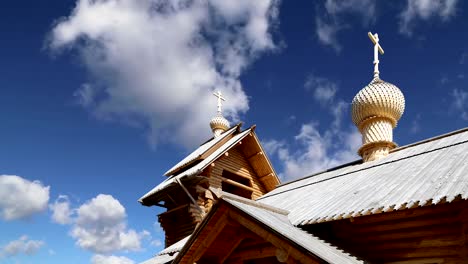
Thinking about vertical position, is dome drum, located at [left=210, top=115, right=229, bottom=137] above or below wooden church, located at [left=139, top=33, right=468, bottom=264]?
above

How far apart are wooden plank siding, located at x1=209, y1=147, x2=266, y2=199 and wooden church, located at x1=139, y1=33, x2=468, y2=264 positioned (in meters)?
3.95

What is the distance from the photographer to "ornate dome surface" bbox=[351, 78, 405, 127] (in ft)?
40.3

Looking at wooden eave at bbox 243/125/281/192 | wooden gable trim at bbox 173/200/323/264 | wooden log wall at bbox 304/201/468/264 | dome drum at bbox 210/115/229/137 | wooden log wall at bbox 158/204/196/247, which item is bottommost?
wooden log wall at bbox 304/201/468/264

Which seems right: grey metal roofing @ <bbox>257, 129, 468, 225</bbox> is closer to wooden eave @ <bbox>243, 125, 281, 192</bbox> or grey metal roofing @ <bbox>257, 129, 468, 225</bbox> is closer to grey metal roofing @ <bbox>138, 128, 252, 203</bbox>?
grey metal roofing @ <bbox>138, 128, 252, 203</bbox>

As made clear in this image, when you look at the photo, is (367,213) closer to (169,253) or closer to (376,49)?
(169,253)

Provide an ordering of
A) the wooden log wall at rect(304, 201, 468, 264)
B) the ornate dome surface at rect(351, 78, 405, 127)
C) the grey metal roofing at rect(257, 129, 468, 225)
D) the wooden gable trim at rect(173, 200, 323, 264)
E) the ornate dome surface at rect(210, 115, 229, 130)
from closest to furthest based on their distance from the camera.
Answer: the wooden log wall at rect(304, 201, 468, 264), the wooden gable trim at rect(173, 200, 323, 264), the grey metal roofing at rect(257, 129, 468, 225), the ornate dome surface at rect(351, 78, 405, 127), the ornate dome surface at rect(210, 115, 229, 130)

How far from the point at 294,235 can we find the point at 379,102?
301 inches

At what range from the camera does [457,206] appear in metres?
5.96

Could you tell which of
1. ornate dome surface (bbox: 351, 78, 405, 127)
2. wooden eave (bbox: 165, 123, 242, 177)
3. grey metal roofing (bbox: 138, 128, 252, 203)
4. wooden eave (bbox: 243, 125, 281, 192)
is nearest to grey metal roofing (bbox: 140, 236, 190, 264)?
grey metal roofing (bbox: 138, 128, 252, 203)

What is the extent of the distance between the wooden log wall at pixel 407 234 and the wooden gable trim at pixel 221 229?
1435mm

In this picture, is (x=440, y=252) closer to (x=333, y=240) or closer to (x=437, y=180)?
(x=437, y=180)

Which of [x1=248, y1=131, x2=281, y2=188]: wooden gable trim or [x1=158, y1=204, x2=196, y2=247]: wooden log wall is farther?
[x1=248, y1=131, x2=281, y2=188]: wooden gable trim

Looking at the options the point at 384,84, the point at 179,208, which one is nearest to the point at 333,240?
the point at 384,84

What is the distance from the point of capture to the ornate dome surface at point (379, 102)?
40.3ft
